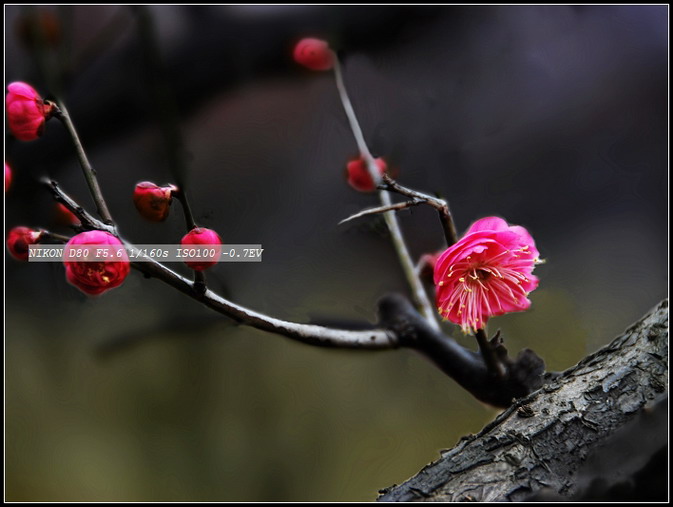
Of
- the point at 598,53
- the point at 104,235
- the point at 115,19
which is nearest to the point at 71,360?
the point at 104,235

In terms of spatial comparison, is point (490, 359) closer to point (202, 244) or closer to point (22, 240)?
point (202, 244)

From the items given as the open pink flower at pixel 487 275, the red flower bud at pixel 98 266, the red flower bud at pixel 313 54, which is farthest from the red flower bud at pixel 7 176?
the open pink flower at pixel 487 275

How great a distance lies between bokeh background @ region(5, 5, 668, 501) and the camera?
1.52ft

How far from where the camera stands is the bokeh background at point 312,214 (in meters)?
0.46

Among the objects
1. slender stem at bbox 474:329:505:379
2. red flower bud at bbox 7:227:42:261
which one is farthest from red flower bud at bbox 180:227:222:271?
slender stem at bbox 474:329:505:379

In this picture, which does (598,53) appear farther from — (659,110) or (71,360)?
(71,360)

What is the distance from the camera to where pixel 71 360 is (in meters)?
0.47

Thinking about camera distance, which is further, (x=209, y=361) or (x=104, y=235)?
(x=209, y=361)

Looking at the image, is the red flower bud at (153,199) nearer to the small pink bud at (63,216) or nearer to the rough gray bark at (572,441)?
the small pink bud at (63,216)

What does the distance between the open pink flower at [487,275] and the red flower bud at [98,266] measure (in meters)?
→ 0.24

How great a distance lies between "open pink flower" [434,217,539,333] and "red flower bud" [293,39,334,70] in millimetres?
210

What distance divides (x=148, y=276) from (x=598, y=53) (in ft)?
1.48

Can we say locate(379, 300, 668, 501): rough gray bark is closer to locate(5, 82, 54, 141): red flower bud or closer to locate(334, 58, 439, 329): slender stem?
locate(334, 58, 439, 329): slender stem

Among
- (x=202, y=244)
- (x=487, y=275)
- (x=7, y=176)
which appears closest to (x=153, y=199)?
(x=202, y=244)
